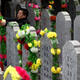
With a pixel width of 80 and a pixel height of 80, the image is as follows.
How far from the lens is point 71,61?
4109 mm

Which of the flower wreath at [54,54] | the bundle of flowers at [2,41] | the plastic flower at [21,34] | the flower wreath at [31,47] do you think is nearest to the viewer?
the flower wreath at [54,54]

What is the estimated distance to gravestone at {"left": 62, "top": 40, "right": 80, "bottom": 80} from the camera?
3.96m

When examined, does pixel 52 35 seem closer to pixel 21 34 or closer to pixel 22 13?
pixel 21 34

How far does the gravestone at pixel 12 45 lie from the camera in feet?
21.1

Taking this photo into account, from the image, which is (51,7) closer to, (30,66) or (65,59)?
(30,66)

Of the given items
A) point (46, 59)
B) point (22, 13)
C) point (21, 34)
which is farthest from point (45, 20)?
point (46, 59)

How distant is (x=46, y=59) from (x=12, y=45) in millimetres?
1358

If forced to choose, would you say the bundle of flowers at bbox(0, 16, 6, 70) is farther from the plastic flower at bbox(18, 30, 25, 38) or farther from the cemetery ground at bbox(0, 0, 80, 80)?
the plastic flower at bbox(18, 30, 25, 38)

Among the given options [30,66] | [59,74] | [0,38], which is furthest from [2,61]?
[59,74]

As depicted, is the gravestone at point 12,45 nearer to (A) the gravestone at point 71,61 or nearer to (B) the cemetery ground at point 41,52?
(B) the cemetery ground at point 41,52

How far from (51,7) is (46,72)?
527cm

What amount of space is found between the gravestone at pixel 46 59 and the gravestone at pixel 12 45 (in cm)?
91

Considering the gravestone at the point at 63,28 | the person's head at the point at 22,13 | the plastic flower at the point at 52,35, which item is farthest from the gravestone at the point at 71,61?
the person's head at the point at 22,13

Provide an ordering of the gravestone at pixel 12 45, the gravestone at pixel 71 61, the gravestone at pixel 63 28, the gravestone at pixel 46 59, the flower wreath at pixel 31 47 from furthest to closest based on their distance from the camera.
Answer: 1. the gravestone at pixel 12 45
2. the gravestone at pixel 63 28
3. the flower wreath at pixel 31 47
4. the gravestone at pixel 46 59
5. the gravestone at pixel 71 61
